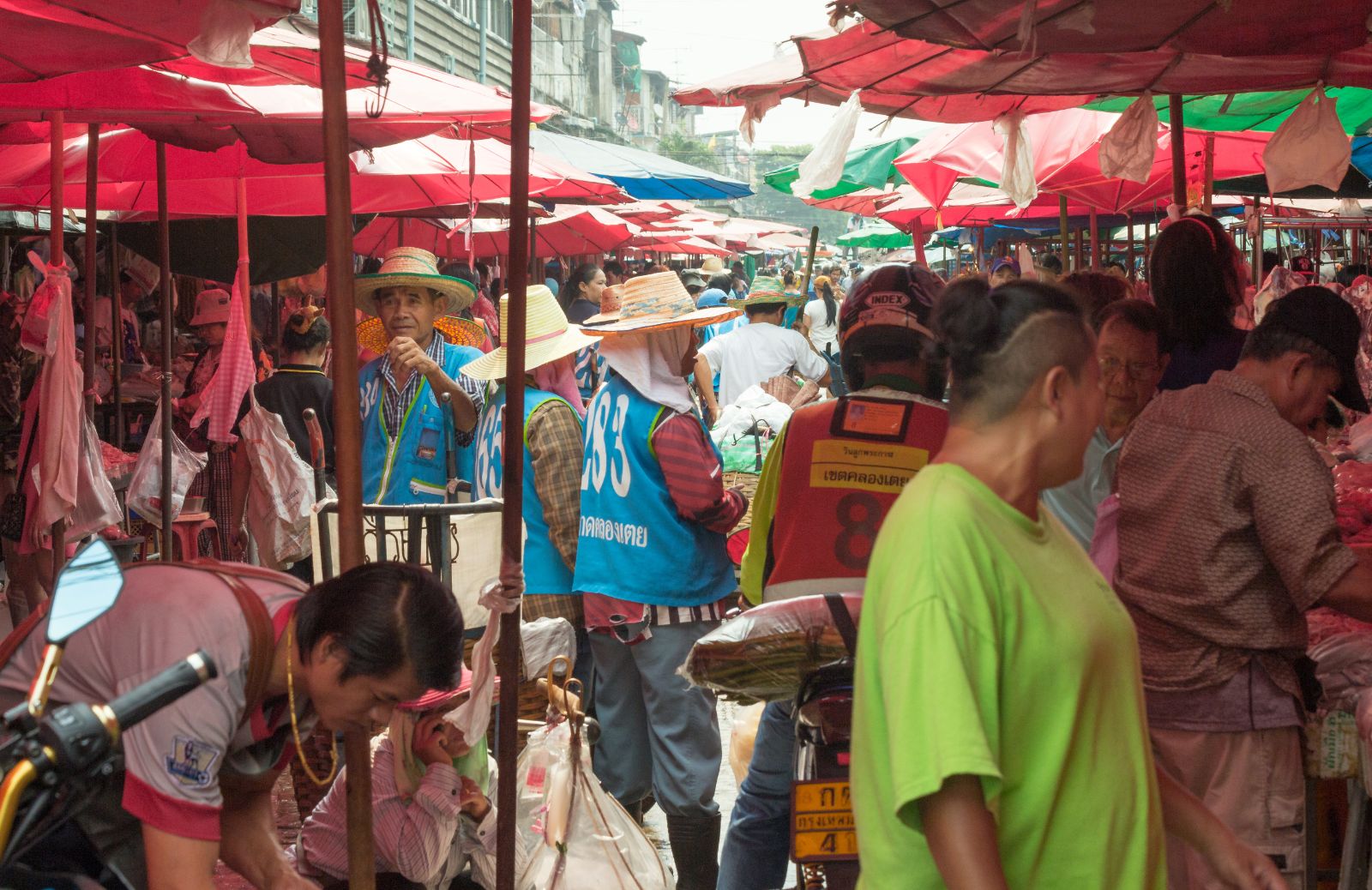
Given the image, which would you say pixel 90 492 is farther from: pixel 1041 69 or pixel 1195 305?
pixel 1195 305

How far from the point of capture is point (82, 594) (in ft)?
5.03

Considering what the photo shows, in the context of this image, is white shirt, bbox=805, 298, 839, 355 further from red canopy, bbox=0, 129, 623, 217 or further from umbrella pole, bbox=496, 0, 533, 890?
umbrella pole, bbox=496, 0, 533, 890

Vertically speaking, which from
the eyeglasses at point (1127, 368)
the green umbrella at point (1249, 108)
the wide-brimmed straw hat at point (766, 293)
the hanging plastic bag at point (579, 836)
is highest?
the green umbrella at point (1249, 108)

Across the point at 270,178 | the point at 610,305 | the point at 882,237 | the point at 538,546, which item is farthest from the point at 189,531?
the point at 882,237

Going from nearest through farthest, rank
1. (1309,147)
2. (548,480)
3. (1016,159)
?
(548,480), (1309,147), (1016,159)

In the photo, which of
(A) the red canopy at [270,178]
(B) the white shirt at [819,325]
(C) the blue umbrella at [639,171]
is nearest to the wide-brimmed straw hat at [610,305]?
(A) the red canopy at [270,178]

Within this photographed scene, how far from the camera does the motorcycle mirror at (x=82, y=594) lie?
4.80 ft

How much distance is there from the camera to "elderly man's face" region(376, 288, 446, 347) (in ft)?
20.3

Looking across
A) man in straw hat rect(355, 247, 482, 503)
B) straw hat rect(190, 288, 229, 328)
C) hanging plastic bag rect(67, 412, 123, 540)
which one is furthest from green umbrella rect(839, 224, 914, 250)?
→ hanging plastic bag rect(67, 412, 123, 540)

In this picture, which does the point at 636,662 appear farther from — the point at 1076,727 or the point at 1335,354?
the point at 1076,727

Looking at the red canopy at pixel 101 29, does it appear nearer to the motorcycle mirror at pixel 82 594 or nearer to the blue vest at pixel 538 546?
the blue vest at pixel 538 546

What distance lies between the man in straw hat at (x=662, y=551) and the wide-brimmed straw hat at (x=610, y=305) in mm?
365

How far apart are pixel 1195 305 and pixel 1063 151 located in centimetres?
493

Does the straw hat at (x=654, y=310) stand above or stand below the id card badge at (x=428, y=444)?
above
